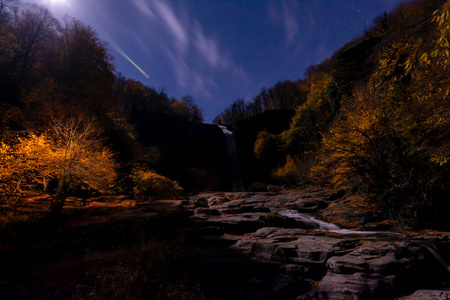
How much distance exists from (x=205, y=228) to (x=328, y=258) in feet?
18.2

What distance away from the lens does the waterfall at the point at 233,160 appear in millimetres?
35406

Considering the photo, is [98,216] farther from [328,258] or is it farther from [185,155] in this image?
[185,155]

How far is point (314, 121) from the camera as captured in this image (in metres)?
27.2

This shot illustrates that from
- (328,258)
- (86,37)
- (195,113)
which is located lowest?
(328,258)

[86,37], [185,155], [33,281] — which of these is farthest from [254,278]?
[185,155]

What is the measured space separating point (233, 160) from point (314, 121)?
728 inches

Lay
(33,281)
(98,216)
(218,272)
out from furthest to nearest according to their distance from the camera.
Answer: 1. (98,216)
2. (218,272)
3. (33,281)

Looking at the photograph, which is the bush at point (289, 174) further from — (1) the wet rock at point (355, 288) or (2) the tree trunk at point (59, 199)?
(2) the tree trunk at point (59, 199)

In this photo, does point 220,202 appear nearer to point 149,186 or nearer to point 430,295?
point 149,186

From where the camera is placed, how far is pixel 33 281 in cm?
402

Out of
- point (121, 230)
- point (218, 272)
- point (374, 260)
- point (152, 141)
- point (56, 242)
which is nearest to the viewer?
point (374, 260)

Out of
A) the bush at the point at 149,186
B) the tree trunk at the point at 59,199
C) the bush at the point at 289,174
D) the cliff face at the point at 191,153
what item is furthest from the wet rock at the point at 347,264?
the cliff face at the point at 191,153

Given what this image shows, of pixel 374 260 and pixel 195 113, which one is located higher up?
pixel 195 113

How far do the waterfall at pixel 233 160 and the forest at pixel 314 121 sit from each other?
10.1m
